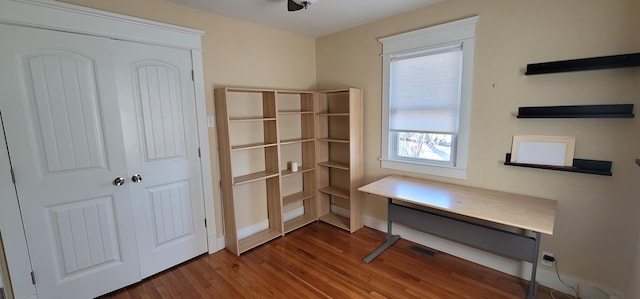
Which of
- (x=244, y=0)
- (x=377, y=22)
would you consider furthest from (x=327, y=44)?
(x=244, y=0)

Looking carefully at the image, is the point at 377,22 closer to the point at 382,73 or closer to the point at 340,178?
the point at 382,73

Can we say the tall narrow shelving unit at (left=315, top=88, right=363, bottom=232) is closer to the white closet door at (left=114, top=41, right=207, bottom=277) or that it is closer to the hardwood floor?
the hardwood floor

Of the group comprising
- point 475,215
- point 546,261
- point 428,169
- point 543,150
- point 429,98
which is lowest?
point 546,261

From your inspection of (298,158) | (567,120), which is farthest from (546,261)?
(298,158)

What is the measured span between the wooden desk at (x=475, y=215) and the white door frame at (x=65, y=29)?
90.4 inches

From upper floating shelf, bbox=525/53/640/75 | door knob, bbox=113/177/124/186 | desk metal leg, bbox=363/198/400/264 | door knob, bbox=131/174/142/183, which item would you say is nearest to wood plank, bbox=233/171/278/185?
door knob, bbox=131/174/142/183

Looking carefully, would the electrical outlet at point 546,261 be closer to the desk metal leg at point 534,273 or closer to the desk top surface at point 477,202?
the desk metal leg at point 534,273

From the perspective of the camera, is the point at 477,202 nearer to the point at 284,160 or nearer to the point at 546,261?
the point at 546,261

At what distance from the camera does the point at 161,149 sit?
2506 mm

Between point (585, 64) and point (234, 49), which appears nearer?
point (585, 64)

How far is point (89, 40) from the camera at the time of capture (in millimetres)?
2068

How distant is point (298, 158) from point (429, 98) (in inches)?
72.8

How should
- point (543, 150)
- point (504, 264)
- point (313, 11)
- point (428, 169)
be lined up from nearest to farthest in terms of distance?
point (543, 150) < point (504, 264) < point (313, 11) < point (428, 169)

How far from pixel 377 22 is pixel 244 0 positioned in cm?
151
